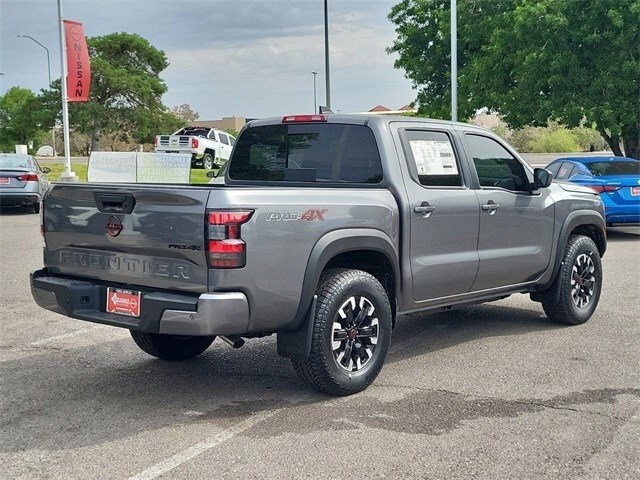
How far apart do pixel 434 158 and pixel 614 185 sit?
8966mm

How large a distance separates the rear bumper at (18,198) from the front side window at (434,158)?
1559cm

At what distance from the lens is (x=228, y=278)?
5031mm

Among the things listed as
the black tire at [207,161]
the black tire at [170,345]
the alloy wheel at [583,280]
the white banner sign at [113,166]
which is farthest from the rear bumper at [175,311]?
the black tire at [207,161]

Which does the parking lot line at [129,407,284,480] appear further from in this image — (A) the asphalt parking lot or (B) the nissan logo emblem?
(B) the nissan logo emblem

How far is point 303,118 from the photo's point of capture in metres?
6.65

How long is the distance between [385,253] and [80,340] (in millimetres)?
3104

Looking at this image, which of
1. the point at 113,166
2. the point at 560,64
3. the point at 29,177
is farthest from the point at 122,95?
the point at 560,64

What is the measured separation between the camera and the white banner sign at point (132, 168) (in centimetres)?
2448

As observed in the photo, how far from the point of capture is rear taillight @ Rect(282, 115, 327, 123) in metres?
6.57

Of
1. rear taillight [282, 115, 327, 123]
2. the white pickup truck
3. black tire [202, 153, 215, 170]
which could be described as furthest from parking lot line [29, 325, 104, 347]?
black tire [202, 153, 215, 170]

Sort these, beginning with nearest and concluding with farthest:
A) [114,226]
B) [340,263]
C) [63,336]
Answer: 1. [114,226]
2. [340,263]
3. [63,336]

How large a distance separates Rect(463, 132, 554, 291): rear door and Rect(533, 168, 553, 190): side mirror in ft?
0.24

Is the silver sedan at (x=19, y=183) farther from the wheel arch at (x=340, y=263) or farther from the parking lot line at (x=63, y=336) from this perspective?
the wheel arch at (x=340, y=263)

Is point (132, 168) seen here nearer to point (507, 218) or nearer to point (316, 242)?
point (507, 218)
